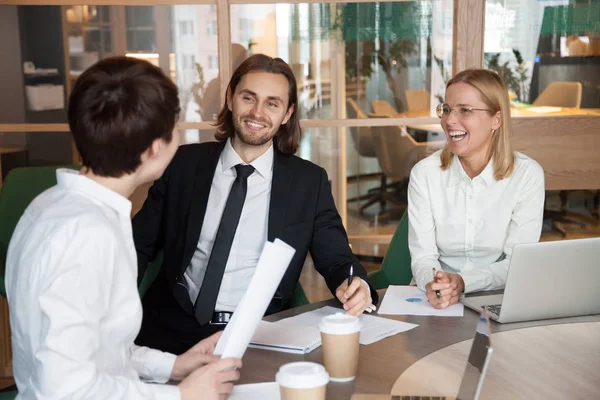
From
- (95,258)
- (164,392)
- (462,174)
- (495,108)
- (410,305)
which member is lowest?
(410,305)

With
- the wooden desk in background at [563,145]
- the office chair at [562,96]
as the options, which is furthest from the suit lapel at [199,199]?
the office chair at [562,96]

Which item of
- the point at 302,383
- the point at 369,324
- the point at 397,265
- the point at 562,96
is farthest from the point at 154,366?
the point at 562,96

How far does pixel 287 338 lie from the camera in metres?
1.68

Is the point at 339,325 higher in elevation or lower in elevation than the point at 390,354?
higher

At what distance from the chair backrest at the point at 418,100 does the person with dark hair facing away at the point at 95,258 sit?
9.37 ft

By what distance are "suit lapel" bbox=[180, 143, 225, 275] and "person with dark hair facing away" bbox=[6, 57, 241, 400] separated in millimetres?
991

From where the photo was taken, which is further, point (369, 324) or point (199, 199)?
point (199, 199)

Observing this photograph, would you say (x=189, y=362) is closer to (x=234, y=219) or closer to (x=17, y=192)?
(x=234, y=219)

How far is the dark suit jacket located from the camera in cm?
239

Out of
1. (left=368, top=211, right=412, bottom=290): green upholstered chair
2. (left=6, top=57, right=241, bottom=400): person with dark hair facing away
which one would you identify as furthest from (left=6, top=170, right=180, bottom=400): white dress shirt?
(left=368, top=211, right=412, bottom=290): green upholstered chair

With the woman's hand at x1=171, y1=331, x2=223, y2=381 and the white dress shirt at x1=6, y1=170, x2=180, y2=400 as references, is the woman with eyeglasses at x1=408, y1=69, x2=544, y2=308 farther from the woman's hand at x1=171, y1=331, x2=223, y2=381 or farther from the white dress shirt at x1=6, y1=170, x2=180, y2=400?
the white dress shirt at x1=6, y1=170, x2=180, y2=400

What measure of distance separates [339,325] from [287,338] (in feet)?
0.95

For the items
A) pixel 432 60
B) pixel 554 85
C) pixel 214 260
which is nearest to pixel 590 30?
pixel 554 85

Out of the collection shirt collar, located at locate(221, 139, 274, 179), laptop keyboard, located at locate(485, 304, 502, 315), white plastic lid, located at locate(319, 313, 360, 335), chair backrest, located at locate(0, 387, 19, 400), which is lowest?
chair backrest, located at locate(0, 387, 19, 400)
